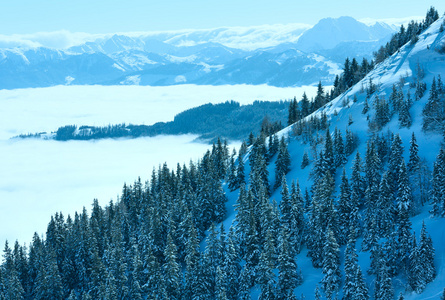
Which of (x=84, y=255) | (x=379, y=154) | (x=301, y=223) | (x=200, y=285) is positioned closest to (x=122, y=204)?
(x=84, y=255)

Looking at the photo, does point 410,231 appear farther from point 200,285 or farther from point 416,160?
point 200,285

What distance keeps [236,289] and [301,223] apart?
62.3ft

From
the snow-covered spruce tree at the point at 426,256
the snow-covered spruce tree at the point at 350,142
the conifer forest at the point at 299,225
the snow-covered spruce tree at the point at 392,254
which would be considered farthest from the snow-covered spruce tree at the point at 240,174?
the snow-covered spruce tree at the point at 426,256

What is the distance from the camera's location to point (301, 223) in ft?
268

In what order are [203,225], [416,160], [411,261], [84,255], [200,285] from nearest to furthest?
[411,261]
[200,285]
[416,160]
[84,255]
[203,225]

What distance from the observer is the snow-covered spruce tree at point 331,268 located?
214ft

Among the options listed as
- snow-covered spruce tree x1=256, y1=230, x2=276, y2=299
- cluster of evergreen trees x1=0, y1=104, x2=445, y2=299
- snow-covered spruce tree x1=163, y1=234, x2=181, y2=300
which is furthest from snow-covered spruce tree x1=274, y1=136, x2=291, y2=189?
snow-covered spruce tree x1=163, y1=234, x2=181, y2=300

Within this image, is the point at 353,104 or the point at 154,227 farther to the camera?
the point at 353,104

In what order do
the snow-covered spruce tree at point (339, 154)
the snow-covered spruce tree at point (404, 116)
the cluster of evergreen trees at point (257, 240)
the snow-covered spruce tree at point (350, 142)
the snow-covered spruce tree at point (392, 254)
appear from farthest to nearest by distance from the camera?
the snow-covered spruce tree at point (350, 142) < the snow-covered spruce tree at point (339, 154) < the snow-covered spruce tree at point (404, 116) < the cluster of evergreen trees at point (257, 240) < the snow-covered spruce tree at point (392, 254)

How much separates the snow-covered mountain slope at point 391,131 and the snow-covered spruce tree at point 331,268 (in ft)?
6.68

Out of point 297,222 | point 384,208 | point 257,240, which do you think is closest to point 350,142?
point 297,222

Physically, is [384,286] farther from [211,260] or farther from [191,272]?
[191,272]

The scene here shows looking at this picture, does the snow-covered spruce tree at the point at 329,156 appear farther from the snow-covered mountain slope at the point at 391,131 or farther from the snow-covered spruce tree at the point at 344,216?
the snow-covered spruce tree at the point at 344,216

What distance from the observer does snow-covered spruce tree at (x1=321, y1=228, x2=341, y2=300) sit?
65.3m
